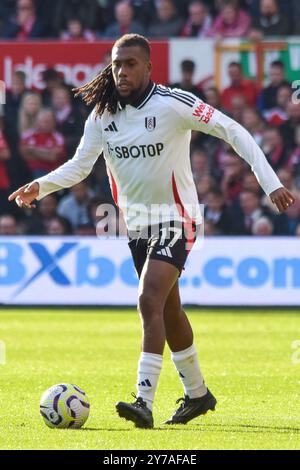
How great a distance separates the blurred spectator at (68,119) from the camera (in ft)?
60.1

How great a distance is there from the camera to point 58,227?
1734cm

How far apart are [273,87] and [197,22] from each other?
7.02 feet

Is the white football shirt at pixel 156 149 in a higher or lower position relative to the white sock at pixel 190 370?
higher

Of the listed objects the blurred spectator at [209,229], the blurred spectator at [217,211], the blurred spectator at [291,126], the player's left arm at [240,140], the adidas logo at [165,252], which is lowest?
the blurred spectator at [209,229]

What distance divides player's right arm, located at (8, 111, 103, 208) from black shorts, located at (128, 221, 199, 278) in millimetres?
→ 582

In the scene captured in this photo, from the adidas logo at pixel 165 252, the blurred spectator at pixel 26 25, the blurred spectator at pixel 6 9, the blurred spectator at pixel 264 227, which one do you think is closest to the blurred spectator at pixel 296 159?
the blurred spectator at pixel 264 227

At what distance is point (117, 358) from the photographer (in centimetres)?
1145

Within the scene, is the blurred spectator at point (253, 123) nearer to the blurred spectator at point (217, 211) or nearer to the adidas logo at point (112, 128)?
the blurred spectator at point (217, 211)

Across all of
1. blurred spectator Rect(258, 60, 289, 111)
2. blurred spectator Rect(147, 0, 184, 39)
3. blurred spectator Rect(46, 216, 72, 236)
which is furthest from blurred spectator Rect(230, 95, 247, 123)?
blurred spectator Rect(46, 216, 72, 236)

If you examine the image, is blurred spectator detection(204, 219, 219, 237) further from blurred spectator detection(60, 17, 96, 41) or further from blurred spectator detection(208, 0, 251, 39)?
blurred spectator detection(60, 17, 96, 41)

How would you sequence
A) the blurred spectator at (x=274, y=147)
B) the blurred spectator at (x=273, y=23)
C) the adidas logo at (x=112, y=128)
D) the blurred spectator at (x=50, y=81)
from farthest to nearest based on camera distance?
the blurred spectator at (x=273, y=23)
the blurred spectator at (x=50, y=81)
the blurred spectator at (x=274, y=147)
the adidas logo at (x=112, y=128)

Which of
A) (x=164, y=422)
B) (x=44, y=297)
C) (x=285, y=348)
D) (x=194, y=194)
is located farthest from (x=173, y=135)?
(x=44, y=297)

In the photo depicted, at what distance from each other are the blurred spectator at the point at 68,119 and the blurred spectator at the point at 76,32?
151 cm
